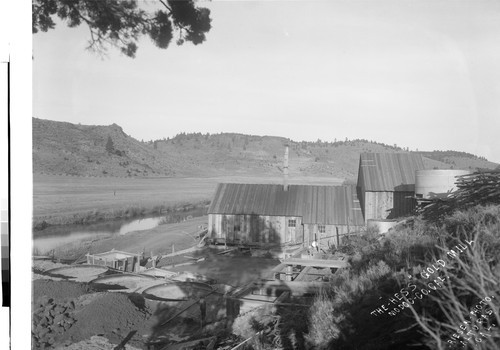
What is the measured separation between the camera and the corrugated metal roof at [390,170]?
1670mm

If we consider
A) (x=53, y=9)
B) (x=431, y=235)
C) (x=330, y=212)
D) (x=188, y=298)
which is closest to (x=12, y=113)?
(x=53, y=9)

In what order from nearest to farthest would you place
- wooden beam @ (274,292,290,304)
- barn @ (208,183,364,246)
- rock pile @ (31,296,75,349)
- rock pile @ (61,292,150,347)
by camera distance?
rock pile @ (31,296,75,349), rock pile @ (61,292,150,347), wooden beam @ (274,292,290,304), barn @ (208,183,364,246)

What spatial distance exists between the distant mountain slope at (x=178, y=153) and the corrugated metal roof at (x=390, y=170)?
57 mm

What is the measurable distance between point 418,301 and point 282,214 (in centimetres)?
205

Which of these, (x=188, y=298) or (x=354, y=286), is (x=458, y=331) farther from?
(x=188, y=298)

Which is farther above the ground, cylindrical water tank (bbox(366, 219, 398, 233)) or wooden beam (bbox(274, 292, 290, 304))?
cylindrical water tank (bbox(366, 219, 398, 233))

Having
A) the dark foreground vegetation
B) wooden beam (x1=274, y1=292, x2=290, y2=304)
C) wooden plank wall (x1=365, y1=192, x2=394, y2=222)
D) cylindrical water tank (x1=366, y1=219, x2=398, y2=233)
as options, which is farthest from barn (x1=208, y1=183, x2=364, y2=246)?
the dark foreground vegetation

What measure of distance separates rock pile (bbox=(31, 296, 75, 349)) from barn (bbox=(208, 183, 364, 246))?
1.01 m

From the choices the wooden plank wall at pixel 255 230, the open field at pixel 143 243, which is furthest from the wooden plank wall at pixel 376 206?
the open field at pixel 143 243

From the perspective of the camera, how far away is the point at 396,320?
1161mm

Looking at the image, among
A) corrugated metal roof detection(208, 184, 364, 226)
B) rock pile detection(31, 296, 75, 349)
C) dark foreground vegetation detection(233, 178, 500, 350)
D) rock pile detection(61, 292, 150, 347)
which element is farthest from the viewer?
corrugated metal roof detection(208, 184, 364, 226)

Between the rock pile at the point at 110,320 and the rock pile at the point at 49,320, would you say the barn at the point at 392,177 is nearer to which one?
the rock pile at the point at 110,320

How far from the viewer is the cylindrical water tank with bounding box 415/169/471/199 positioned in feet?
5.25

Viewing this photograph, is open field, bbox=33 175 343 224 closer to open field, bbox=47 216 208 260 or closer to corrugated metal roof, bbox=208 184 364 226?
open field, bbox=47 216 208 260
